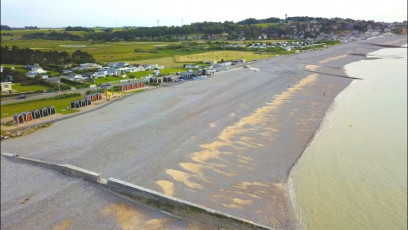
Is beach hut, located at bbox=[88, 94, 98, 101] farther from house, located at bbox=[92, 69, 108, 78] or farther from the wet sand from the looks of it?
house, located at bbox=[92, 69, 108, 78]

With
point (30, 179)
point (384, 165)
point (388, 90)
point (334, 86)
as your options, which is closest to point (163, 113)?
point (30, 179)

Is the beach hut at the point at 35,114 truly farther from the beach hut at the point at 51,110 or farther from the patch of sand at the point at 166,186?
the patch of sand at the point at 166,186

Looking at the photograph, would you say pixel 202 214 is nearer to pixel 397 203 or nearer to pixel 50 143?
pixel 397 203

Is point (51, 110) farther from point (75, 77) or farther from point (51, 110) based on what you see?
point (75, 77)

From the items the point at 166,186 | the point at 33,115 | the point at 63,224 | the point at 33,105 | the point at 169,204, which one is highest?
the point at 33,105

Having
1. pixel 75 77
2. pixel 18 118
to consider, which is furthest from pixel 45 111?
pixel 75 77
